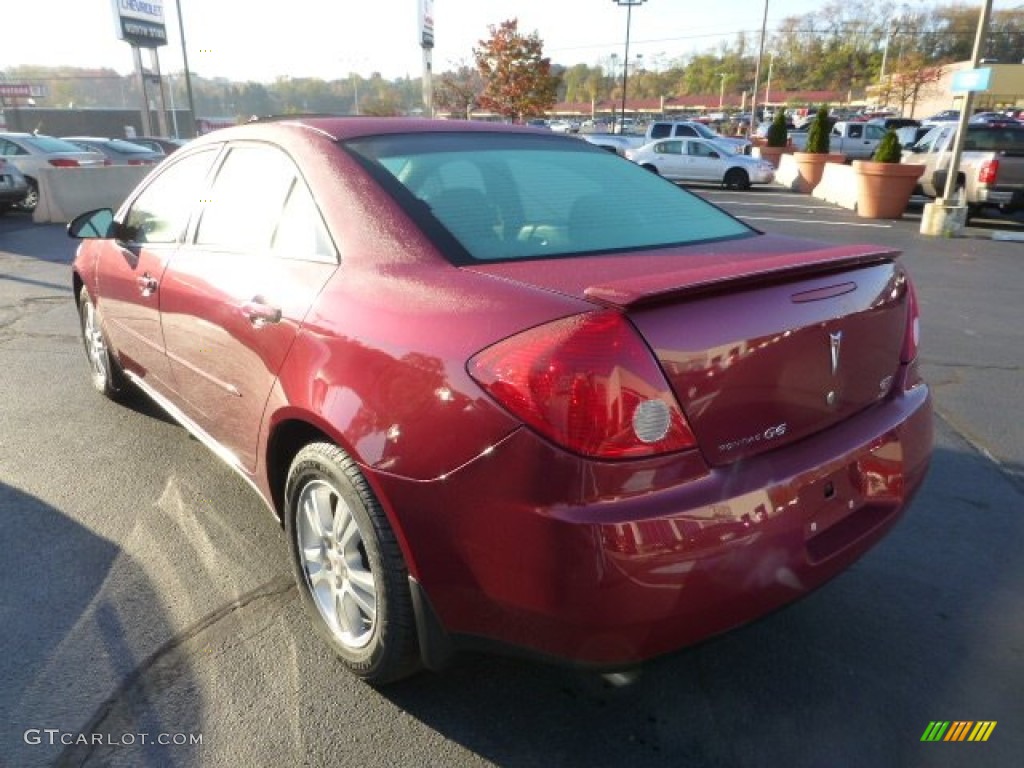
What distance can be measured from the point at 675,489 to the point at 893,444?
2.84ft

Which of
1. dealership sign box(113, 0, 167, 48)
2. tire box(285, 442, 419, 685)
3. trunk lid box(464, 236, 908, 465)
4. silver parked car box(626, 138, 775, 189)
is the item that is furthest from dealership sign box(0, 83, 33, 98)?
trunk lid box(464, 236, 908, 465)

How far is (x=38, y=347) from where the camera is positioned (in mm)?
6094

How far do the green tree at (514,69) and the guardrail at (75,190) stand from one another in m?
31.2

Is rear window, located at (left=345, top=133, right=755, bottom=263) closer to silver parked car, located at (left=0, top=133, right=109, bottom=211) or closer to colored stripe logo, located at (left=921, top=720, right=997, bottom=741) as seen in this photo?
colored stripe logo, located at (left=921, top=720, right=997, bottom=741)

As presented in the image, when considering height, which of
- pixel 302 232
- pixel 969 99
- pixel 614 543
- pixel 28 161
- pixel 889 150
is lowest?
pixel 28 161

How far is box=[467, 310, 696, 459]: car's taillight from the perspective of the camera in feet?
5.44

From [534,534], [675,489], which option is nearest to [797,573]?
[675,489]

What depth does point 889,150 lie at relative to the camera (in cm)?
1448

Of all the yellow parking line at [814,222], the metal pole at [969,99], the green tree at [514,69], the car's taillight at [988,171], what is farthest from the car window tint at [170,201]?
the green tree at [514,69]

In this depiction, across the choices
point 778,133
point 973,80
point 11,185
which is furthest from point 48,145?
point 778,133

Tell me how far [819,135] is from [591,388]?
20.7 metres

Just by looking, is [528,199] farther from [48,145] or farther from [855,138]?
Result: [855,138]

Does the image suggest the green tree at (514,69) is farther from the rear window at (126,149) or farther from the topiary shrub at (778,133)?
the rear window at (126,149)

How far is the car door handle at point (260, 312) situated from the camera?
2.39m
